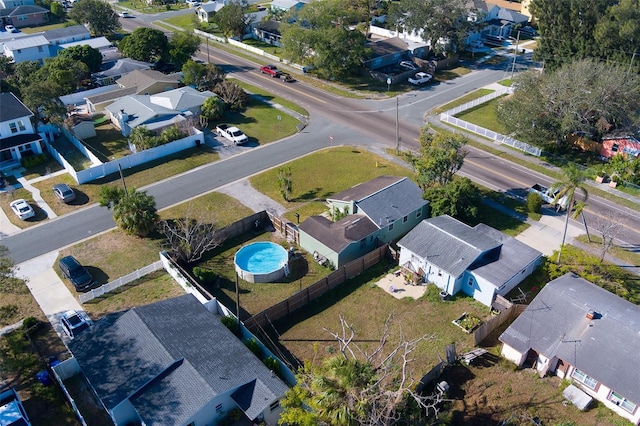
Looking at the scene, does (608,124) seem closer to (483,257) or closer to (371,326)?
(483,257)

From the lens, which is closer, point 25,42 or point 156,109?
point 156,109

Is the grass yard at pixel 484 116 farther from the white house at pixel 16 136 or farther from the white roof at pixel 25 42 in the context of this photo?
the white roof at pixel 25 42

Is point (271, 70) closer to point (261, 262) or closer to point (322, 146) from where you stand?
point (322, 146)

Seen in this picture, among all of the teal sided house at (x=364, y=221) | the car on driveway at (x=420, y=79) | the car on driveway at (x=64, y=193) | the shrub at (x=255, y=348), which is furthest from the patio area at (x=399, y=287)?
the car on driveway at (x=420, y=79)

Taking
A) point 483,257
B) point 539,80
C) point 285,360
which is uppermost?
point 539,80

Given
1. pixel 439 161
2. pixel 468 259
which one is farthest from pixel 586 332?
pixel 439 161

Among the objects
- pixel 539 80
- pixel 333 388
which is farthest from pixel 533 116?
pixel 333 388

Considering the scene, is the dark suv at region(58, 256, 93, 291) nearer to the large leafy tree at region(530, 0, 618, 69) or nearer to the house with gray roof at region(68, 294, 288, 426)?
the house with gray roof at region(68, 294, 288, 426)
